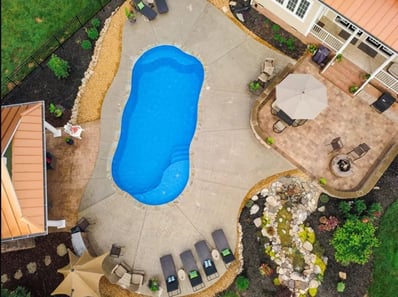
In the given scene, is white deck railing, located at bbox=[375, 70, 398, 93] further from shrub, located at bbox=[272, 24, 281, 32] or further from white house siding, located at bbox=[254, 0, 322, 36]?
shrub, located at bbox=[272, 24, 281, 32]

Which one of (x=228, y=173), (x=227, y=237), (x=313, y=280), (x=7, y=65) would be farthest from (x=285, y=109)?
(x=7, y=65)

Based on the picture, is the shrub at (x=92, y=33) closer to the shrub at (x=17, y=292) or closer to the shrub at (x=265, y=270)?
the shrub at (x=17, y=292)

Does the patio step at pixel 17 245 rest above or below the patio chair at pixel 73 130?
below

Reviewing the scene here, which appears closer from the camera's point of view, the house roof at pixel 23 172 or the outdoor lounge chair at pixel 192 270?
the house roof at pixel 23 172

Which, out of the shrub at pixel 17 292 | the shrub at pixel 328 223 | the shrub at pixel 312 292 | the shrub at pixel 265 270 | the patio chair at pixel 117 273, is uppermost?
the shrub at pixel 328 223

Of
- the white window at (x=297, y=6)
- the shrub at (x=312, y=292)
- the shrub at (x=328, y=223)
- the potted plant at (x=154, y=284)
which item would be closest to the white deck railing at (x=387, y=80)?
the white window at (x=297, y=6)

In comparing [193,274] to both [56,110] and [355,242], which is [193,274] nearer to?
[355,242]

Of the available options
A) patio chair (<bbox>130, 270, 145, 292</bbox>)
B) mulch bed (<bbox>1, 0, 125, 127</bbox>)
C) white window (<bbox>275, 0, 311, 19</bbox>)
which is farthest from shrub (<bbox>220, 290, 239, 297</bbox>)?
white window (<bbox>275, 0, 311, 19</bbox>)
